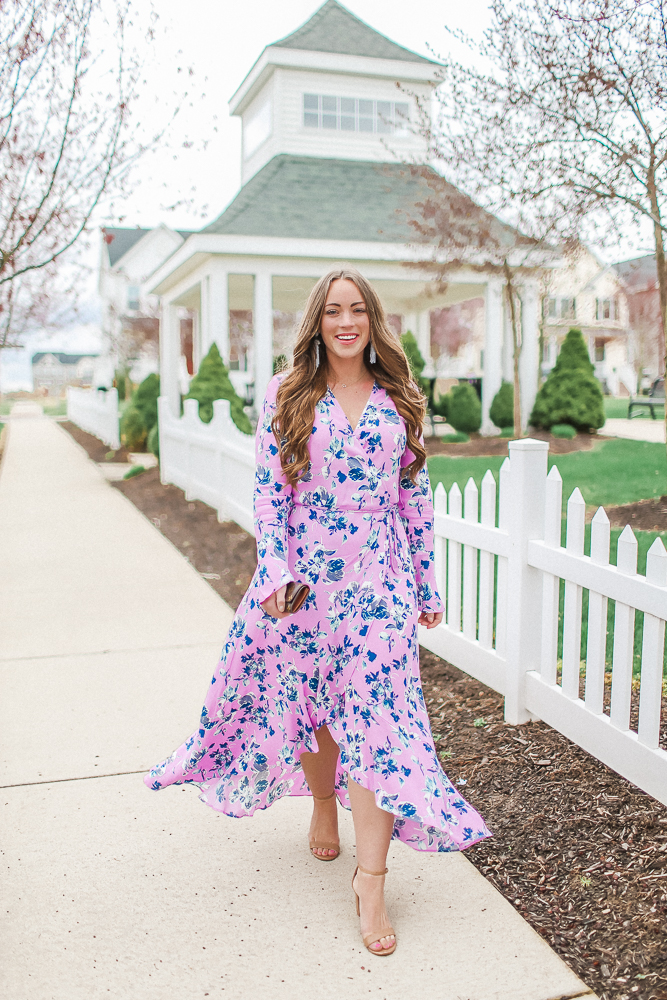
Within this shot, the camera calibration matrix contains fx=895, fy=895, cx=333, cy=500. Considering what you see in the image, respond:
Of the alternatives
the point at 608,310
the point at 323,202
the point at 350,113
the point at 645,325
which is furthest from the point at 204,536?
the point at 608,310

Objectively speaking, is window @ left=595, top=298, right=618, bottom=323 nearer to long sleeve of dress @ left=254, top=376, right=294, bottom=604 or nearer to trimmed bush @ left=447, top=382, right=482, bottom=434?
trimmed bush @ left=447, top=382, right=482, bottom=434

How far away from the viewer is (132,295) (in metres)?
44.6

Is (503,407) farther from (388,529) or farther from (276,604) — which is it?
(276,604)

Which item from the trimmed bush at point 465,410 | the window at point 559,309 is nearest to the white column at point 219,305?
the trimmed bush at point 465,410

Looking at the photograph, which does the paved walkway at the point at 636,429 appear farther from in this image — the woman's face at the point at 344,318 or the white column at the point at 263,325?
the woman's face at the point at 344,318

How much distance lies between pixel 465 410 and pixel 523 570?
12802 millimetres

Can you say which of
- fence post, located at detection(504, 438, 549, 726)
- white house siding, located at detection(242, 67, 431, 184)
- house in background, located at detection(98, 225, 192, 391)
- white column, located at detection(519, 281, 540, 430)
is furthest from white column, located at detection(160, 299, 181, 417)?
house in background, located at detection(98, 225, 192, 391)

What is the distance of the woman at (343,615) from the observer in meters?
2.50

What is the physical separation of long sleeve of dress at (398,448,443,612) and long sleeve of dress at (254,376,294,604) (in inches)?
Result: 15.3

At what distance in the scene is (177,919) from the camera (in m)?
2.63

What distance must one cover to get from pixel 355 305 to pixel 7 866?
211cm

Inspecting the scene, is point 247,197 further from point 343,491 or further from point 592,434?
point 343,491

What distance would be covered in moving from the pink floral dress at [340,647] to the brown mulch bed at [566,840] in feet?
1.32

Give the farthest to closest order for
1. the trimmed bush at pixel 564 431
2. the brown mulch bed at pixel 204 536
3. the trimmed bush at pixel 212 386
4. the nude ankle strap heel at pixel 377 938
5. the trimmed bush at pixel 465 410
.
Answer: the trimmed bush at pixel 465 410
the trimmed bush at pixel 564 431
the trimmed bush at pixel 212 386
the brown mulch bed at pixel 204 536
the nude ankle strap heel at pixel 377 938
